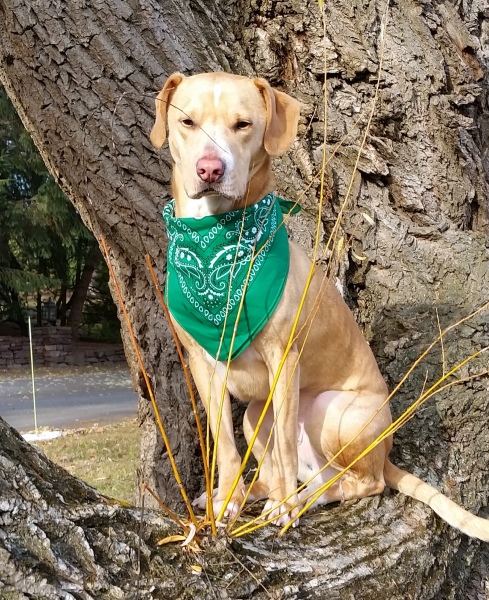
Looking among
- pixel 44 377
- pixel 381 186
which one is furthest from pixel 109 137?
pixel 44 377

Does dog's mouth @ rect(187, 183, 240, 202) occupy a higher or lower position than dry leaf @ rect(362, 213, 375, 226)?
higher

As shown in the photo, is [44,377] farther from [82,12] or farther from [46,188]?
[82,12]

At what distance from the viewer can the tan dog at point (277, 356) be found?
2.32m

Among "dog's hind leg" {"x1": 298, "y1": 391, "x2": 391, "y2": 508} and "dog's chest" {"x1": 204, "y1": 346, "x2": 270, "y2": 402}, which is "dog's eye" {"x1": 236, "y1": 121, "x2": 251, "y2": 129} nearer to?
"dog's chest" {"x1": 204, "y1": 346, "x2": 270, "y2": 402}

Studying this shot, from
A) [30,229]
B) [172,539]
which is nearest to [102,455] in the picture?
[172,539]

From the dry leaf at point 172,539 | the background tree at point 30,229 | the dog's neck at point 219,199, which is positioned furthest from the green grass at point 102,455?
the background tree at point 30,229

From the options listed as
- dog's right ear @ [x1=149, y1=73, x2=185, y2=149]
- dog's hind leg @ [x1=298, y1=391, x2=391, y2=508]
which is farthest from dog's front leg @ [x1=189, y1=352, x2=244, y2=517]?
dog's right ear @ [x1=149, y1=73, x2=185, y2=149]

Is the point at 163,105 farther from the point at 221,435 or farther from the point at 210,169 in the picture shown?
the point at 221,435

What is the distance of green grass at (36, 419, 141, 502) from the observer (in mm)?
6387

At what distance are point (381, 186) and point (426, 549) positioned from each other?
183 cm

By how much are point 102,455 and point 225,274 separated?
5856 millimetres

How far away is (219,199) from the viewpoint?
2445mm

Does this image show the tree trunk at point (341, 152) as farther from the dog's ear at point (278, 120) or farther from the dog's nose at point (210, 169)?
the dog's nose at point (210, 169)

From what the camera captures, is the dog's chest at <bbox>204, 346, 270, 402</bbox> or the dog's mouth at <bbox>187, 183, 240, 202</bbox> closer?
the dog's mouth at <bbox>187, 183, 240, 202</bbox>
